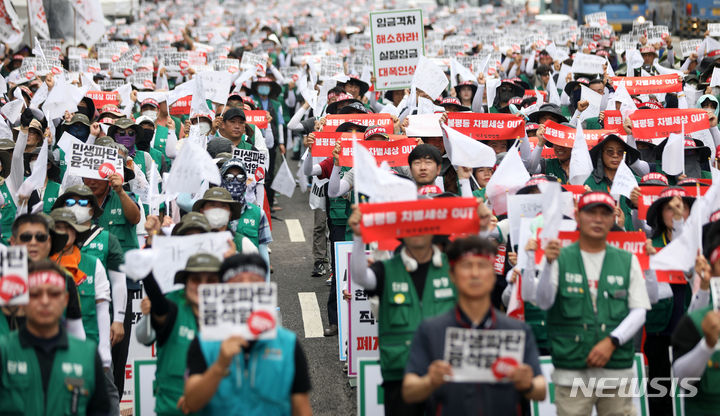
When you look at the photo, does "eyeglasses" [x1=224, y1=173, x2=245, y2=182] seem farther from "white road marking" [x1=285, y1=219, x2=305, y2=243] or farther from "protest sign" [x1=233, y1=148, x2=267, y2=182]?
"white road marking" [x1=285, y1=219, x2=305, y2=243]

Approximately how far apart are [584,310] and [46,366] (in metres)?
3.05

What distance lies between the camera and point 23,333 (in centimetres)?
535

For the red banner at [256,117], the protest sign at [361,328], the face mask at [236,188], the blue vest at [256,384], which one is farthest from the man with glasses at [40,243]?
the red banner at [256,117]

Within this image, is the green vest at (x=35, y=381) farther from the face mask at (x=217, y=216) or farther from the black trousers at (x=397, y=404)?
the face mask at (x=217, y=216)

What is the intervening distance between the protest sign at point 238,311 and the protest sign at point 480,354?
0.86 meters

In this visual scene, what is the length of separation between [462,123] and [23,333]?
5.98m

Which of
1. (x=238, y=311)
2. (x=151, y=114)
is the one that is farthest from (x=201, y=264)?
(x=151, y=114)

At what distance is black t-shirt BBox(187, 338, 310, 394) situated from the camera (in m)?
5.11

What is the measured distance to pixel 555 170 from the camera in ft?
33.8

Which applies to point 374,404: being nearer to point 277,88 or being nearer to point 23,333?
point 23,333

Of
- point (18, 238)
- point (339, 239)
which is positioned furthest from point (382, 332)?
point (339, 239)

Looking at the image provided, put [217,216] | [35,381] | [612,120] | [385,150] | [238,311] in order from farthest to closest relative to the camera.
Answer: [612,120] → [385,150] → [217,216] → [35,381] → [238,311]

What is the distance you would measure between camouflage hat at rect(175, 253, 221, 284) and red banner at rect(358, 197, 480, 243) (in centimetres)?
90

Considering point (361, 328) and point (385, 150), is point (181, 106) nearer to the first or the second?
point (385, 150)
